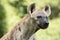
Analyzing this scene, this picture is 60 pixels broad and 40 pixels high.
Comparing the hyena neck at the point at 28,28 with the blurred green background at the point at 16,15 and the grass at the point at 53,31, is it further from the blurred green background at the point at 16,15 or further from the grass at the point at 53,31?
the blurred green background at the point at 16,15

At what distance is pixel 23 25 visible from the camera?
9258 mm

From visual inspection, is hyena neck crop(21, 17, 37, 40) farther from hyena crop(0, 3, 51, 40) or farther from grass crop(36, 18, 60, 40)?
grass crop(36, 18, 60, 40)

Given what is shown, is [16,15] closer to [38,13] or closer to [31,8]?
[31,8]

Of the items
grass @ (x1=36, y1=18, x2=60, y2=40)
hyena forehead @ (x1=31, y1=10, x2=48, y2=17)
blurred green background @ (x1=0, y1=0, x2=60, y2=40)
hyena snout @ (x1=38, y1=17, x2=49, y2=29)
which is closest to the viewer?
hyena snout @ (x1=38, y1=17, x2=49, y2=29)

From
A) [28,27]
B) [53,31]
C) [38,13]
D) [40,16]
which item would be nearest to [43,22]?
[40,16]

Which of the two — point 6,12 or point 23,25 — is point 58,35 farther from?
point 23,25

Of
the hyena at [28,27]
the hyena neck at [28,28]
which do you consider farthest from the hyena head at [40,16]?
the hyena neck at [28,28]

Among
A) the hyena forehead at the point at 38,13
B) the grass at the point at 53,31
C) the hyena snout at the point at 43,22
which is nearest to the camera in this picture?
the hyena snout at the point at 43,22

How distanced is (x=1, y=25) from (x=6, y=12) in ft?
1.50

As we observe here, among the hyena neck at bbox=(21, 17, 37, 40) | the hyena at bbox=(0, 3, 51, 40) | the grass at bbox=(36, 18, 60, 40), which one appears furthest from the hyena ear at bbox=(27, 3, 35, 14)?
A: the grass at bbox=(36, 18, 60, 40)

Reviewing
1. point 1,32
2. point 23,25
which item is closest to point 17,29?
point 23,25

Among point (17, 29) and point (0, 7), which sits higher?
point (17, 29)

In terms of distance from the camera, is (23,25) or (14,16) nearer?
(23,25)

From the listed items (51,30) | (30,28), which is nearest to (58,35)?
(51,30)
